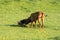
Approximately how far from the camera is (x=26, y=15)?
2416 centimetres

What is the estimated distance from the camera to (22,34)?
1438 centimetres

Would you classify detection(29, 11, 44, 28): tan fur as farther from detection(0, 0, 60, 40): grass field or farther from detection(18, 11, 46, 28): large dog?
detection(0, 0, 60, 40): grass field

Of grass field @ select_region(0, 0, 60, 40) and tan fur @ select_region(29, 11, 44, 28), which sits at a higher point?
tan fur @ select_region(29, 11, 44, 28)

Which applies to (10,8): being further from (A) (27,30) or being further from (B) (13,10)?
(A) (27,30)

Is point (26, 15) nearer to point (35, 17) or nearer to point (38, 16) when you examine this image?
point (35, 17)

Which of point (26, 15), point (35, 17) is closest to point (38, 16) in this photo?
point (35, 17)

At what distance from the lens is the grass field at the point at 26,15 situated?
1494cm

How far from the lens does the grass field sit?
14941mm

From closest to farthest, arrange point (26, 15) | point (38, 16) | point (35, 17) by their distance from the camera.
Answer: point (38, 16), point (35, 17), point (26, 15)

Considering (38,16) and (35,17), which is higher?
(38,16)

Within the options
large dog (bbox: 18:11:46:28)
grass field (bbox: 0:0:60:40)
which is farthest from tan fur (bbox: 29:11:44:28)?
grass field (bbox: 0:0:60:40)

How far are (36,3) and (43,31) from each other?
14.4 metres

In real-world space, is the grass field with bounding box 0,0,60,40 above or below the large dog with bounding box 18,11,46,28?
below

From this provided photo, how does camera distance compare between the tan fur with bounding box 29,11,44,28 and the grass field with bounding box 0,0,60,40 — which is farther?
the tan fur with bounding box 29,11,44,28
